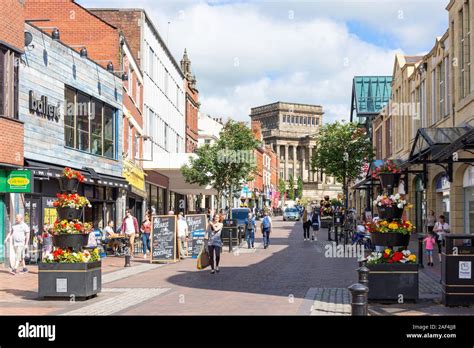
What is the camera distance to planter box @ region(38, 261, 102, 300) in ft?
48.2

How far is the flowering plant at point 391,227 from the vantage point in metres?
14.4

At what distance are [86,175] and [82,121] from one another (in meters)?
2.55

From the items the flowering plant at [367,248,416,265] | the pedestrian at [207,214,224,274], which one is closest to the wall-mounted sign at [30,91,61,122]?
the pedestrian at [207,214,224,274]

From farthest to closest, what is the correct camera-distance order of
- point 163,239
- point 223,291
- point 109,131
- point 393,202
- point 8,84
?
point 109,131, point 163,239, point 8,84, point 223,291, point 393,202

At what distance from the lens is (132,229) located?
27.5 metres

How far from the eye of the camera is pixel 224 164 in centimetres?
4609

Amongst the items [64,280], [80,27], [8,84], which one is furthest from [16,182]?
[80,27]

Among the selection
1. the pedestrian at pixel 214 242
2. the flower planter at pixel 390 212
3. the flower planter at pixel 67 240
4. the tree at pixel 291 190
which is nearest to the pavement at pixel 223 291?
the pedestrian at pixel 214 242

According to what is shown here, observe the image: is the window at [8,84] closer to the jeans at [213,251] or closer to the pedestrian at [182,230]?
the pedestrian at [182,230]

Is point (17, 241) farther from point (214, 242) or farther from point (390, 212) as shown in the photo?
point (390, 212)

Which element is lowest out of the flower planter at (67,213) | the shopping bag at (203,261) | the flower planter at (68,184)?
the shopping bag at (203,261)
